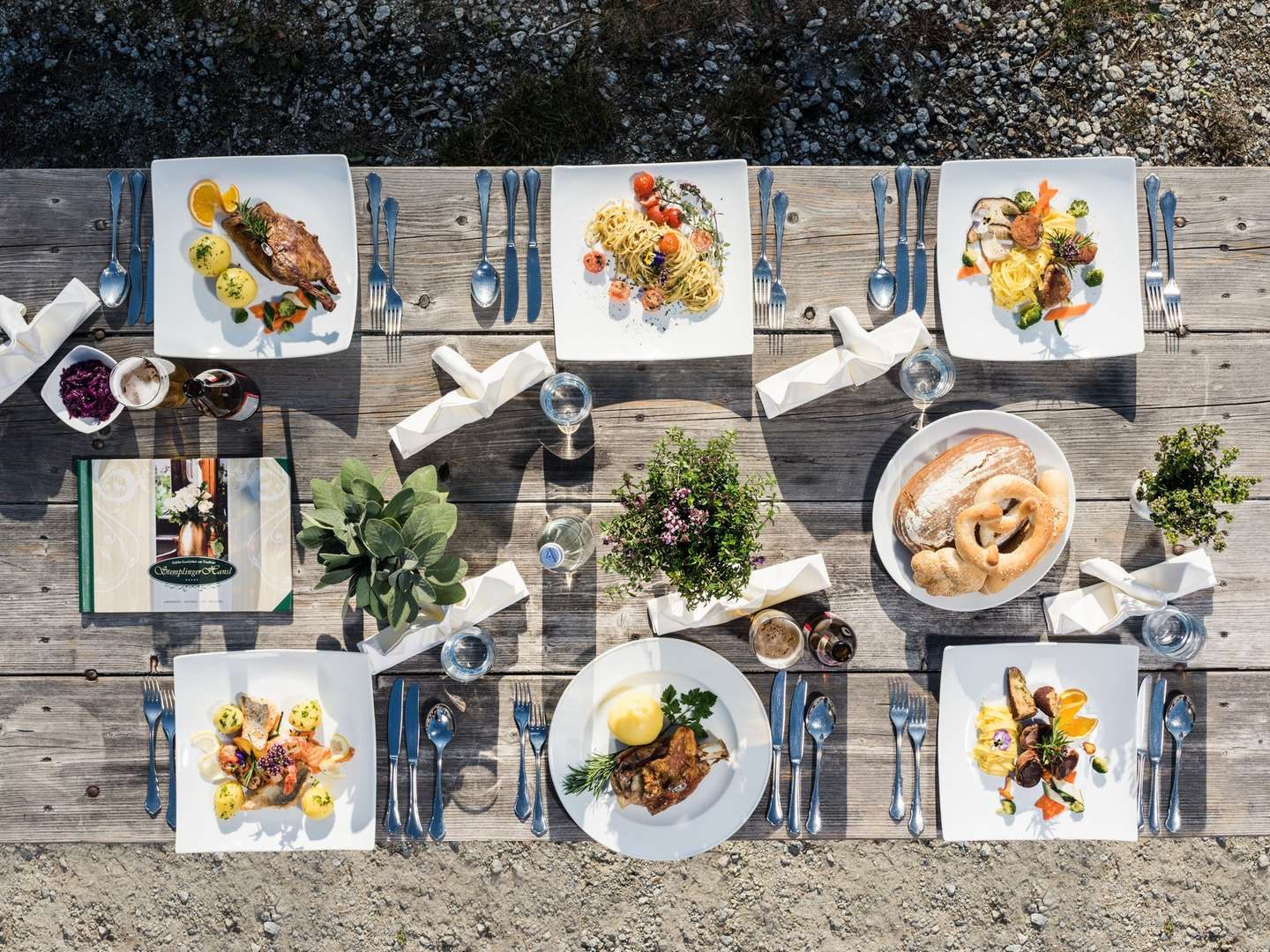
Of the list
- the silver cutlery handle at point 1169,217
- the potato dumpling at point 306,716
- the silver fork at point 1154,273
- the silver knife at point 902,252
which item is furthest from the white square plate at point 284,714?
the silver cutlery handle at point 1169,217

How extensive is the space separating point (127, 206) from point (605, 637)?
2203 mm

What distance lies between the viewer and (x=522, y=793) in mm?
2725

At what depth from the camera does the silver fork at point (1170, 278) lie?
8.95 feet

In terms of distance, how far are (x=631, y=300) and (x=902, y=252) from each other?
3.13 feet

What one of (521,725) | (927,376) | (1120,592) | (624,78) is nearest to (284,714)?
(521,725)

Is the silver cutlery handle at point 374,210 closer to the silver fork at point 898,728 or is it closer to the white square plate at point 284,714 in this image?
the white square plate at point 284,714

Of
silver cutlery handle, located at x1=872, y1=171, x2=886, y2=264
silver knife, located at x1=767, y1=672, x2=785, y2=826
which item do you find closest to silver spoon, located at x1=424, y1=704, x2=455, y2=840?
silver knife, located at x1=767, y1=672, x2=785, y2=826

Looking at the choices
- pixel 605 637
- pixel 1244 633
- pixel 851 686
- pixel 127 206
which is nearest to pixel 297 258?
pixel 127 206

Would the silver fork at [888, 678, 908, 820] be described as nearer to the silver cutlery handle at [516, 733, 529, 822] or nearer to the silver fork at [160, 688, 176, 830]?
the silver cutlery handle at [516, 733, 529, 822]

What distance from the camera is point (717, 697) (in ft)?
8.73

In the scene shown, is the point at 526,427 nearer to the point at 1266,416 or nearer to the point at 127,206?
the point at 127,206

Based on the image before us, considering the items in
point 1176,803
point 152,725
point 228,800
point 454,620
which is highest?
point 454,620

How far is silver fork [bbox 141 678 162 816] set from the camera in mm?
2703

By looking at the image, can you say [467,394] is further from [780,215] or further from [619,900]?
[619,900]
